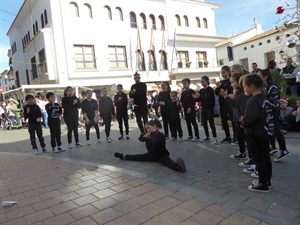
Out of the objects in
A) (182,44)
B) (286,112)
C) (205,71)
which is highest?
(182,44)

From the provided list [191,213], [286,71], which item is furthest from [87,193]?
[286,71]

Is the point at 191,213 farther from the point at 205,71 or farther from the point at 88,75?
the point at 205,71

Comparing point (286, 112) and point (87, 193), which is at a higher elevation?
point (286, 112)

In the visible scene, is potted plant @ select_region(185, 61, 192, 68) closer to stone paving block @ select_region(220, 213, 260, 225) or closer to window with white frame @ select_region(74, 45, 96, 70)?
window with white frame @ select_region(74, 45, 96, 70)

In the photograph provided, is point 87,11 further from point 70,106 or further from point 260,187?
point 260,187

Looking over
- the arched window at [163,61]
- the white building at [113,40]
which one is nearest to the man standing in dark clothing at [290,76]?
the white building at [113,40]

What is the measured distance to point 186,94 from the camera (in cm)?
793

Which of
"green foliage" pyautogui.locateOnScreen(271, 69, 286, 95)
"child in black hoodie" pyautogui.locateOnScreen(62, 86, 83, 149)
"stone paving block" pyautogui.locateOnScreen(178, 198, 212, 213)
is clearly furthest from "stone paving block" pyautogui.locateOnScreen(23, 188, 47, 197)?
"green foliage" pyautogui.locateOnScreen(271, 69, 286, 95)

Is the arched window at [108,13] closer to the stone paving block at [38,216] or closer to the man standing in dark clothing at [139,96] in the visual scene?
the man standing in dark clothing at [139,96]

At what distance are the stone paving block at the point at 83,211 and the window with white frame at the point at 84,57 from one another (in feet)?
67.0

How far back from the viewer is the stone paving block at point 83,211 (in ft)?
11.0

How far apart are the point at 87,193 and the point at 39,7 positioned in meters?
23.6

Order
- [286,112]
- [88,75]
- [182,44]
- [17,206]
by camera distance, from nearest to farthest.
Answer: [17,206]
[286,112]
[88,75]
[182,44]

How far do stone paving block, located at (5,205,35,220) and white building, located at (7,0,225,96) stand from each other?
19.4 m
